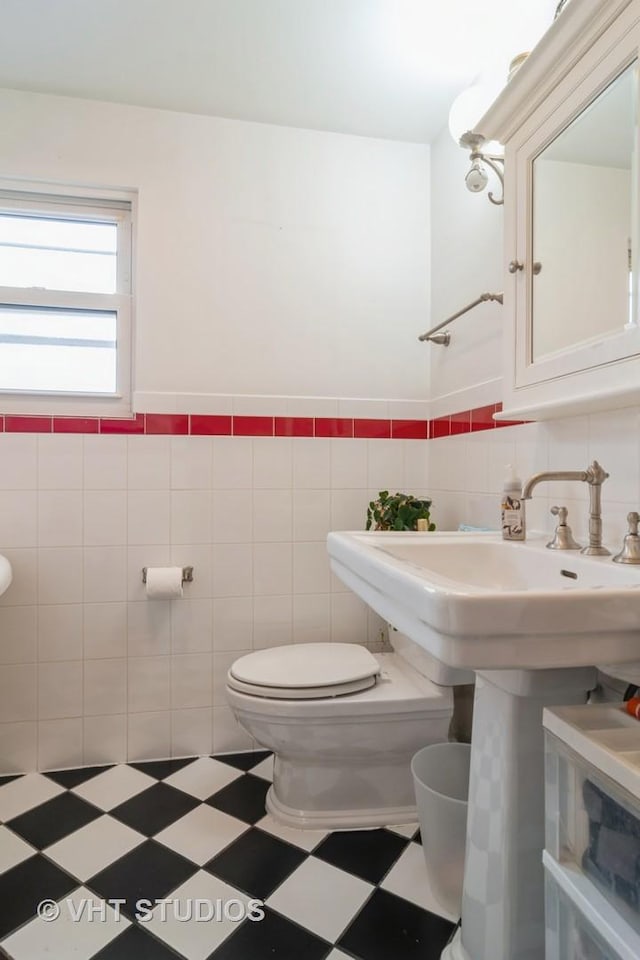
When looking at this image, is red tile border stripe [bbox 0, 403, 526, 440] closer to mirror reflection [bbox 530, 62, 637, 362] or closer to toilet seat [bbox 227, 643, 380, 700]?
mirror reflection [bbox 530, 62, 637, 362]

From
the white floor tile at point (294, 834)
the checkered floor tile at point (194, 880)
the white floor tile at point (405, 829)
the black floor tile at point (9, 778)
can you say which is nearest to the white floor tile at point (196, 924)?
the checkered floor tile at point (194, 880)

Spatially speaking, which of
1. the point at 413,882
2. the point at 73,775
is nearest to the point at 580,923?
the point at 413,882

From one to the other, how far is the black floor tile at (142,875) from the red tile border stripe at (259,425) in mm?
1223

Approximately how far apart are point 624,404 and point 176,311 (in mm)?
1441

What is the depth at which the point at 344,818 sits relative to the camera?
1.48m

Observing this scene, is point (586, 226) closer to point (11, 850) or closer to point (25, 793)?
point (11, 850)

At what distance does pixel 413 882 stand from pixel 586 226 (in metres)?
1.51

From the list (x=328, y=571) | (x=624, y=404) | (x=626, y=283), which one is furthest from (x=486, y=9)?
(x=328, y=571)

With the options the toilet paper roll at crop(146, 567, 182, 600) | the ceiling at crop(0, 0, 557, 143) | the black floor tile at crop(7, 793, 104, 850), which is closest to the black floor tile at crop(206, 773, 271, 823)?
the black floor tile at crop(7, 793, 104, 850)

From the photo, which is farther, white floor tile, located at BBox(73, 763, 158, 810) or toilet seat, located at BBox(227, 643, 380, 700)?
white floor tile, located at BBox(73, 763, 158, 810)

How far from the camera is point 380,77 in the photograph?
5.57 feet

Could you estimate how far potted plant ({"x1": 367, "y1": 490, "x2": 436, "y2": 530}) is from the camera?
1768 millimetres

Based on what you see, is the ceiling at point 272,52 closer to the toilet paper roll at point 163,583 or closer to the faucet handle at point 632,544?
the faucet handle at point 632,544

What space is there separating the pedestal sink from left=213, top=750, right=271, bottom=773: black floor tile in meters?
0.93
